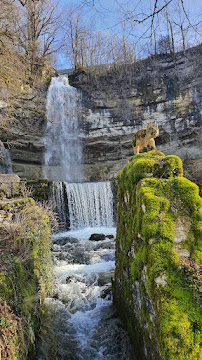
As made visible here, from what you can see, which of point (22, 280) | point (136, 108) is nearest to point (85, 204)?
point (136, 108)

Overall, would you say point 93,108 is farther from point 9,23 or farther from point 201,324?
point 201,324

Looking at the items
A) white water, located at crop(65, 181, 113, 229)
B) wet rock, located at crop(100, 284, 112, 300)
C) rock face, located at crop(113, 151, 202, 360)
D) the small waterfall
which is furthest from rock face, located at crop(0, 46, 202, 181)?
rock face, located at crop(113, 151, 202, 360)

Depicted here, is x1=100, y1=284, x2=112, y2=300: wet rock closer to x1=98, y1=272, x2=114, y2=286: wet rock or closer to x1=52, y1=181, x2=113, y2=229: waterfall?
x1=98, y1=272, x2=114, y2=286: wet rock

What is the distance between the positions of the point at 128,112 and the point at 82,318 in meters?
18.0

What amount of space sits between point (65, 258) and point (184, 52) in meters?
19.4

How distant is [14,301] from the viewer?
286cm

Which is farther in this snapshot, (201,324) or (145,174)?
(145,174)

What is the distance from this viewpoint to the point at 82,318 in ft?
13.9

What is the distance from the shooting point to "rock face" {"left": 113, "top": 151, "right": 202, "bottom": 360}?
6.37 feet

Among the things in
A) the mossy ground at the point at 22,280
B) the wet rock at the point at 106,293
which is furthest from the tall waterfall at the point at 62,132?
the wet rock at the point at 106,293

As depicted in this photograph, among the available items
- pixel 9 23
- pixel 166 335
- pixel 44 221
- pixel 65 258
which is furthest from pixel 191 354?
pixel 9 23

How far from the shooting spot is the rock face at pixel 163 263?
1940 millimetres

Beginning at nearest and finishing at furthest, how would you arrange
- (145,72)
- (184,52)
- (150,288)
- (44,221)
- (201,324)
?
(201,324) < (150,288) < (44,221) < (184,52) < (145,72)

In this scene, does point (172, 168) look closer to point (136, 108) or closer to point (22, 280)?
point (22, 280)
